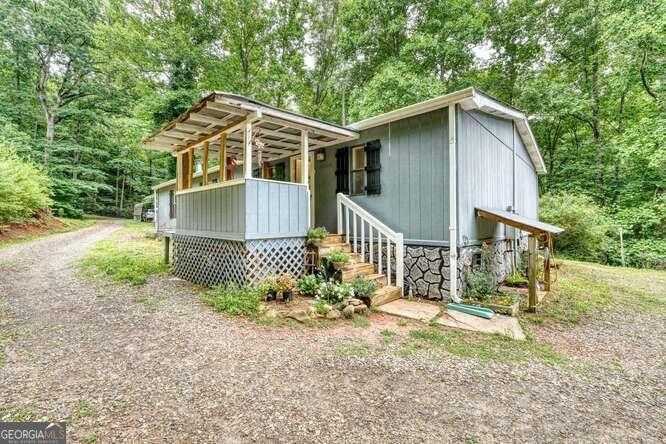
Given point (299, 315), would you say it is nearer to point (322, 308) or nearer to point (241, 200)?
point (322, 308)

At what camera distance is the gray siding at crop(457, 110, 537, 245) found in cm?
543

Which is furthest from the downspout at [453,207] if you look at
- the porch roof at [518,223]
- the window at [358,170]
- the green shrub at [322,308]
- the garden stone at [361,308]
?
the green shrub at [322,308]

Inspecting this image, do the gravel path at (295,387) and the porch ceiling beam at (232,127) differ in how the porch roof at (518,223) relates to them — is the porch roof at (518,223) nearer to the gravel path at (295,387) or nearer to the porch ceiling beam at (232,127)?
the gravel path at (295,387)

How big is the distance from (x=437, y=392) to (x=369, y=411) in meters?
0.71

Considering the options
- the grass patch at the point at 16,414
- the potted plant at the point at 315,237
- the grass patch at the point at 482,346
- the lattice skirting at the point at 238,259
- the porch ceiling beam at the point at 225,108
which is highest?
the porch ceiling beam at the point at 225,108

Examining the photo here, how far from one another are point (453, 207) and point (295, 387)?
158 inches

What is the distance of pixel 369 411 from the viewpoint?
7.70 ft

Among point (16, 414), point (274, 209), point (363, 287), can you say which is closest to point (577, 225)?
point (363, 287)

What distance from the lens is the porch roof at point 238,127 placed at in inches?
195

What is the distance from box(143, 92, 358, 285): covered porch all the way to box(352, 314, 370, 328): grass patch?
185cm

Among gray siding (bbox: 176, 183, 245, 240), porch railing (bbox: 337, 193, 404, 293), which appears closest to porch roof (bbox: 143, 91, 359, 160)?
gray siding (bbox: 176, 183, 245, 240)

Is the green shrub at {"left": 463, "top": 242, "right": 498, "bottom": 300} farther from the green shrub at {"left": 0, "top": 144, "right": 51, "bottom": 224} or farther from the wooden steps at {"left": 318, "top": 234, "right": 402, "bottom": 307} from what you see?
the green shrub at {"left": 0, "top": 144, "right": 51, "bottom": 224}

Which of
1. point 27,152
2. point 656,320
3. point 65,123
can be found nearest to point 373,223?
point 656,320

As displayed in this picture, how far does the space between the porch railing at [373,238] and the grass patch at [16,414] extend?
4.90 m
